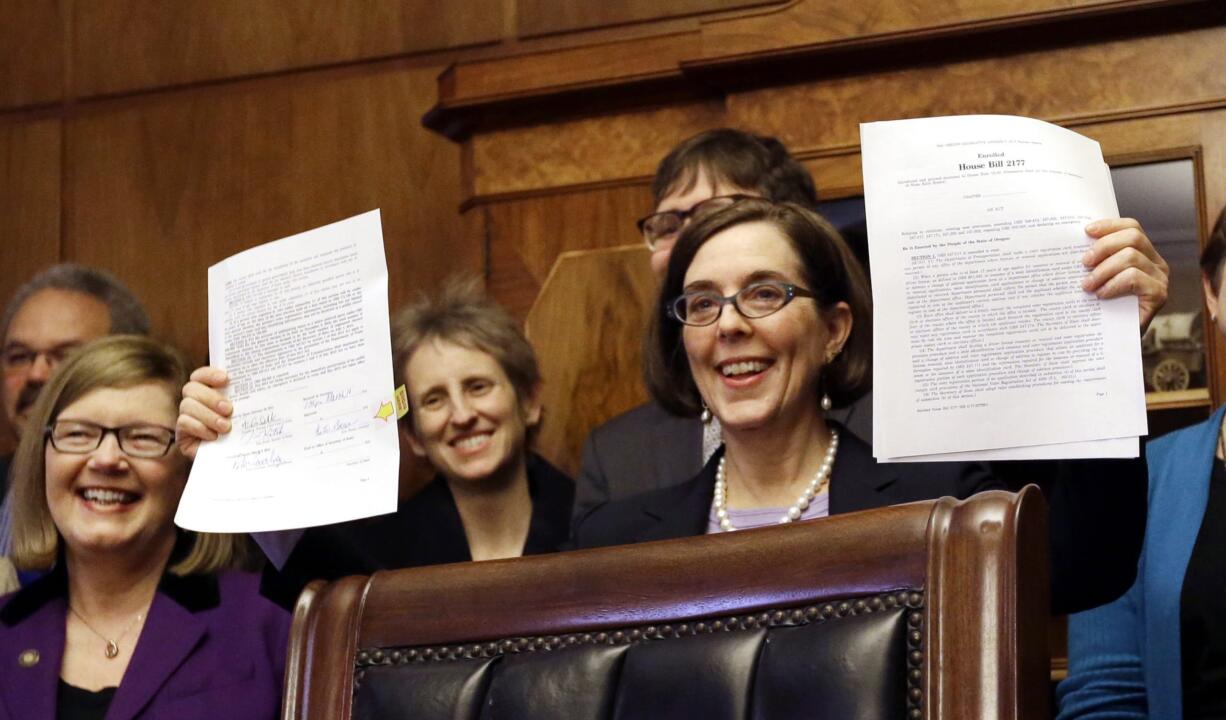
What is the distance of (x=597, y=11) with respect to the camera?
4109 millimetres

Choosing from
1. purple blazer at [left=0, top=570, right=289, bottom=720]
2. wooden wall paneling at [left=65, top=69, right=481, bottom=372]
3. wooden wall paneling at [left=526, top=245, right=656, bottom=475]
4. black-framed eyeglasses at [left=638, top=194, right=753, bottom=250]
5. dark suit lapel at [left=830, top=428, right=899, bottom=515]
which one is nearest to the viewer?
dark suit lapel at [left=830, top=428, right=899, bottom=515]

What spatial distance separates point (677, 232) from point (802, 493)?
31.2 inches

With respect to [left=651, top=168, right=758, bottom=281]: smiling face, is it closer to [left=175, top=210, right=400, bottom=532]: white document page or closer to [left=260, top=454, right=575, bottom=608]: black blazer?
[left=260, top=454, right=575, bottom=608]: black blazer

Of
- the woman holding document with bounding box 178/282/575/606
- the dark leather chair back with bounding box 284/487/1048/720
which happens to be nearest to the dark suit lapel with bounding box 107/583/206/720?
the woman holding document with bounding box 178/282/575/606

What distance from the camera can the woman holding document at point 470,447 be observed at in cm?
283

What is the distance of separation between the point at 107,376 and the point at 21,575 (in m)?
0.43

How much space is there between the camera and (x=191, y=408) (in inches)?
74.4

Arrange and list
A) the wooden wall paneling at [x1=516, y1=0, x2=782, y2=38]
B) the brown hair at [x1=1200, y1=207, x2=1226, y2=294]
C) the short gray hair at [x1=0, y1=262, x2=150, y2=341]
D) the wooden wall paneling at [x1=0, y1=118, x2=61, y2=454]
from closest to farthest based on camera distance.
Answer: the brown hair at [x1=1200, y1=207, x2=1226, y2=294] → the short gray hair at [x1=0, y1=262, x2=150, y2=341] → the wooden wall paneling at [x1=516, y1=0, x2=782, y2=38] → the wooden wall paneling at [x1=0, y1=118, x2=61, y2=454]

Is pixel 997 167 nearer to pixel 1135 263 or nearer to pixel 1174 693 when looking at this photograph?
pixel 1135 263

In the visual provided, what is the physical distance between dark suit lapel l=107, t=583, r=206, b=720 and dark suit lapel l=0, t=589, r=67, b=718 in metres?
0.11

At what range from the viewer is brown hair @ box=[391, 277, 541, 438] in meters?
2.91

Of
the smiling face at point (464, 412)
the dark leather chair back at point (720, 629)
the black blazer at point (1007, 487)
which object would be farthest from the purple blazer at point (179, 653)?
the dark leather chair back at point (720, 629)

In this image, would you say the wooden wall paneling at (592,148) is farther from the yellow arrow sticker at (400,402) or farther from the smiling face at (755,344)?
the yellow arrow sticker at (400,402)

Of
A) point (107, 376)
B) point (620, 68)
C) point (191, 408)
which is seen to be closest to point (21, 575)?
point (107, 376)
